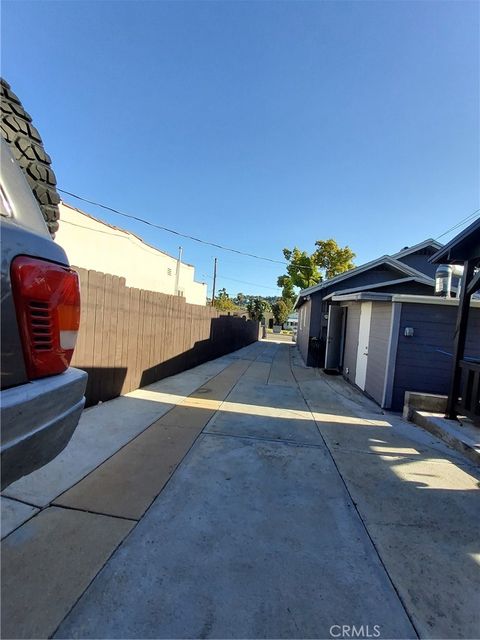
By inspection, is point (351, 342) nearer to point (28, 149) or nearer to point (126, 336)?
point (126, 336)

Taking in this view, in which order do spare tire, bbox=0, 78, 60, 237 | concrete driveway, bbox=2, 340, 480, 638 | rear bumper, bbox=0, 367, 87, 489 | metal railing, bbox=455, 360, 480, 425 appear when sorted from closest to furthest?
rear bumper, bbox=0, 367, 87, 489, concrete driveway, bbox=2, 340, 480, 638, spare tire, bbox=0, 78, 60, 237, metal railing, bbox=455, 360, 480, 425

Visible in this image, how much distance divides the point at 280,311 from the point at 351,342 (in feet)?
123

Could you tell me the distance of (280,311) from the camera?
46.9 m

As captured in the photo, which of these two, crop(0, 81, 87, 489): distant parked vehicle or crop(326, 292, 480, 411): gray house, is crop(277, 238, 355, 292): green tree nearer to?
crop(326, 292, 480, 411): gray house

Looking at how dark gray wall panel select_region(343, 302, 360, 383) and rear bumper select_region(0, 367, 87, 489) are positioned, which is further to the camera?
dark gray wall panel select_region(343, 302, 360, 383)

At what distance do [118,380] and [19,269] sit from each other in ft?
15.0

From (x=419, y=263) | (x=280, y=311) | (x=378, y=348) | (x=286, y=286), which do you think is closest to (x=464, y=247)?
(x=378, y=348)

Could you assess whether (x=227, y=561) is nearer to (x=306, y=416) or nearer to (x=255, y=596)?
(x=255, y=596)

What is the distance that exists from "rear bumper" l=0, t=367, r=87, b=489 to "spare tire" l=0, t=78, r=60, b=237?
1.14 metres

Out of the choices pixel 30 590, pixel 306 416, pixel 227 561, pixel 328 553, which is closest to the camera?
pixel 30 590

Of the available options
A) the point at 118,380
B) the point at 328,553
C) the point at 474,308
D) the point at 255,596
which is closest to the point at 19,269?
the point at 255,596

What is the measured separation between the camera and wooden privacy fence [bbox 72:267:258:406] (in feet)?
15.0

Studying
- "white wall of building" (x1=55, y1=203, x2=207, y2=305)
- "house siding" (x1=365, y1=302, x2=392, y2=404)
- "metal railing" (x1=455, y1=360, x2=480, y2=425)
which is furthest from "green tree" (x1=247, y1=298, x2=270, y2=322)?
"metal railing" (x1=455, y1=360, x2=480, y2=425)

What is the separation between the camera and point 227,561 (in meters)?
1.95
